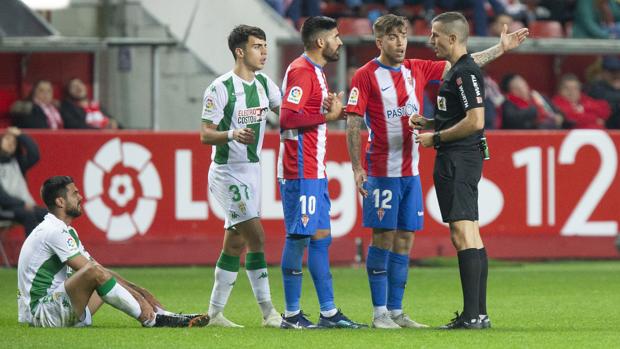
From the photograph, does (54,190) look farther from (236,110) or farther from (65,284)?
(236,110)

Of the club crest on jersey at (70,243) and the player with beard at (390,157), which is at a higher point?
the player with beard at (390,157)

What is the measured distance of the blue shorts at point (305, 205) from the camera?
10109 mm

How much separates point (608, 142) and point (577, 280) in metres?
2.96

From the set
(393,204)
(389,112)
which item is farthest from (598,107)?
(393,204)

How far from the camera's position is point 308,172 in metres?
10.2

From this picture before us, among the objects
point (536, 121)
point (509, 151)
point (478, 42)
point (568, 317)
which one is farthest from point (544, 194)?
point (568, 317)

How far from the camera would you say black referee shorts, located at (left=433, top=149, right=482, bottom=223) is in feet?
32.6

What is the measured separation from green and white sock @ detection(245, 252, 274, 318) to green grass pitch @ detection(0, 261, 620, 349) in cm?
17

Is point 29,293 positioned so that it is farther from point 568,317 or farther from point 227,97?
point 568,317

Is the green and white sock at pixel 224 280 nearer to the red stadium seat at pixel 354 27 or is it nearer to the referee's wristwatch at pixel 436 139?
the referee's wristwatch at pixel 436 139

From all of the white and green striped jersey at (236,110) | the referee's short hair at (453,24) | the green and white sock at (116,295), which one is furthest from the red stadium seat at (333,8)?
the green and white sock at (116,295)

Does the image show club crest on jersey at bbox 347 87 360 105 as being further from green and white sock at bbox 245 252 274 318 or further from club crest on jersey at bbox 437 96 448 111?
green and white sock at bbox 245 252 274 318

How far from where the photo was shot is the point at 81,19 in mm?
19594

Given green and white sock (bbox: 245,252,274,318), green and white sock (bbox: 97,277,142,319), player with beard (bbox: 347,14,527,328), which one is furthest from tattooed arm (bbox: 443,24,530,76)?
green and white sock (bbox: 97,277,142,319)
